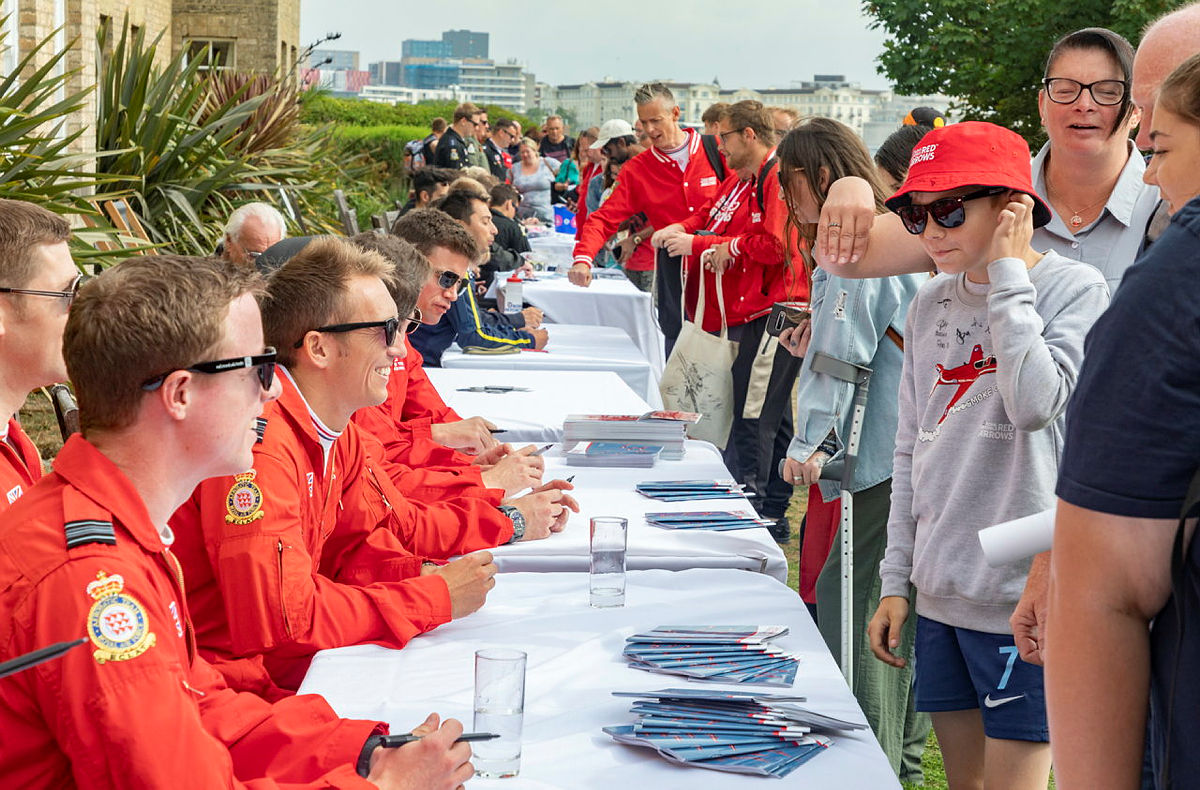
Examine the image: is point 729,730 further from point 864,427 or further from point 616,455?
point 616,455

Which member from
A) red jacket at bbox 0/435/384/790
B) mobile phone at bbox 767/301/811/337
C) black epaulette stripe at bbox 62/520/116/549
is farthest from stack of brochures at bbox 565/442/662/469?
black epaulette stripe at bbox 62/520/116/549

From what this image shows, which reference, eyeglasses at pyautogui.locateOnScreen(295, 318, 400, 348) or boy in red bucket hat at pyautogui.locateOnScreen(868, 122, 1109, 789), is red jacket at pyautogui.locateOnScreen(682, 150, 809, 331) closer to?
eyeglasses at pyautogui.locateOnScreen(295, 318, 400, 348)

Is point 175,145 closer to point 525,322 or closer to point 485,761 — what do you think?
point 525,322

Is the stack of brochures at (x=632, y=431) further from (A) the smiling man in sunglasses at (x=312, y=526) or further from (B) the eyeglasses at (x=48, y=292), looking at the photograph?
(B) the eyeglasses at (x=48, y=292)

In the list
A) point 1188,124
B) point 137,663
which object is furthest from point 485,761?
point 1188,124

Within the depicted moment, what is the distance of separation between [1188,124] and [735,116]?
15.6 ft

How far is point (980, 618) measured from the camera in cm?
224

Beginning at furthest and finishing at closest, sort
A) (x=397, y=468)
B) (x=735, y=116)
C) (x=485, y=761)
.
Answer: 1. (x=735, y=116)
2. (x=397, y=468)
3. (x=485, y=761)

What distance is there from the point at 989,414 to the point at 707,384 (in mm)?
3251

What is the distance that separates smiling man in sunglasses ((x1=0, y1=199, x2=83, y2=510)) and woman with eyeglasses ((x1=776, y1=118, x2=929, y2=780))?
1.80 m

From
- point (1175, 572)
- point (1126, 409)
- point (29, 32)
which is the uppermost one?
point (29, 32)

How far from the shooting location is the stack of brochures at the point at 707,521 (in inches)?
118

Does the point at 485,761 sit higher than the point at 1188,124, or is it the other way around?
the point at 1188,124

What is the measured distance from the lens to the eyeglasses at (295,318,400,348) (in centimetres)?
260
